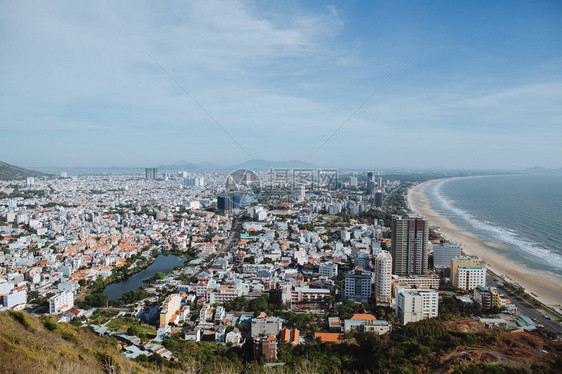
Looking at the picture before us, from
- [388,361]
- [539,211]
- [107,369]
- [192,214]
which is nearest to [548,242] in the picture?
[539,211]

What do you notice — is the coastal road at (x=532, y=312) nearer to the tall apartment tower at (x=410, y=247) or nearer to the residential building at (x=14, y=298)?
the tall apartment tower at (x=410, y=247)

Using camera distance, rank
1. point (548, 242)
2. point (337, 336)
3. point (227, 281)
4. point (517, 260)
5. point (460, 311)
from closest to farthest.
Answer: point (337, 336) < point (460, 311) < point (227, 281) < point (517, 260) < point (548, 242)

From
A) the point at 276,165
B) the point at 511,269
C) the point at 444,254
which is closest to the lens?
the point at 511,269

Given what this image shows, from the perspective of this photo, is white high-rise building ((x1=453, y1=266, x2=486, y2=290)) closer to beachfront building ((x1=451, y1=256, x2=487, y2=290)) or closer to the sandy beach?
beachfront building ((x1=451, y1=256, x2=487, y2=290))

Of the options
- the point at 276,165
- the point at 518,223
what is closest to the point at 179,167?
the point at 276,165

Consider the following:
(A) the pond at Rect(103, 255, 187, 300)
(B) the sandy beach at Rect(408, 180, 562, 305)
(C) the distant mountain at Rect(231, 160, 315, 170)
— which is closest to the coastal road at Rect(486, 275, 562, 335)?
(B) the sandy beach at Rect(408, 180, 562, 305)

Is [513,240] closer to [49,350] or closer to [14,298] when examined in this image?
[49,350]

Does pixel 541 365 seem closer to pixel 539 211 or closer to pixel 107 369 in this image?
pixel 107 369
